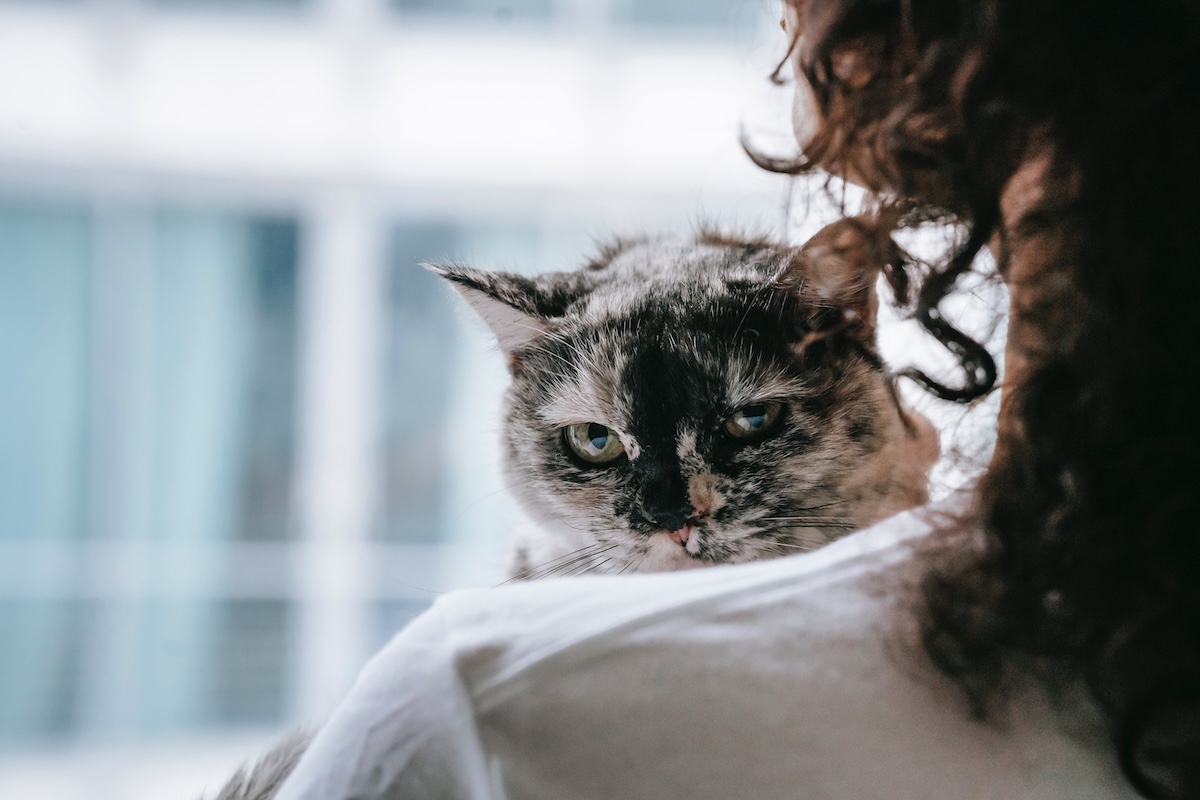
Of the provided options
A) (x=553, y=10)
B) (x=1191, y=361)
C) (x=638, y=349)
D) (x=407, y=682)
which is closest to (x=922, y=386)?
(x=1191, y=361)

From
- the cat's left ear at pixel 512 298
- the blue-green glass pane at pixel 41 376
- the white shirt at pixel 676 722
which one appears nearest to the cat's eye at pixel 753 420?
the cat's left ear at pixel 512 298

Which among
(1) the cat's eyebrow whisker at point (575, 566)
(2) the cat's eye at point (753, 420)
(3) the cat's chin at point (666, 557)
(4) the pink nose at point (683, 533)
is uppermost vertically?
(2) the cat's eye at point (753, 420)

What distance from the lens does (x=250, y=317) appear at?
9.14 feet

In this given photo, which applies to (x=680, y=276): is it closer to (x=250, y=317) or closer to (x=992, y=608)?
(x=992, y=608)

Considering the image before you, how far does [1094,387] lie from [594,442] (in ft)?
1.65

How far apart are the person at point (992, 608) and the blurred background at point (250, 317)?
7.06 ft

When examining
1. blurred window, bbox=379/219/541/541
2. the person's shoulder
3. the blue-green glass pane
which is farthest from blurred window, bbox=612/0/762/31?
the person's shoulder

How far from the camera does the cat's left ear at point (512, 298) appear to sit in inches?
33.1

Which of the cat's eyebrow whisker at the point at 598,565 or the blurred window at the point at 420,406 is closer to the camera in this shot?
the cat's eyebrow whisker at the point at 598,565

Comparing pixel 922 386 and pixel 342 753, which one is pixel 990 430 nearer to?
pixel 922 386

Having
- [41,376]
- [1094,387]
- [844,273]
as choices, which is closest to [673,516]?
[844,273]

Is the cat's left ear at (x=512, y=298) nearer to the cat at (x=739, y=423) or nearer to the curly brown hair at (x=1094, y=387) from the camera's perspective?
the cat at (x=739, y=423)

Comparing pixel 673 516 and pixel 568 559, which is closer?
pixel 673 516

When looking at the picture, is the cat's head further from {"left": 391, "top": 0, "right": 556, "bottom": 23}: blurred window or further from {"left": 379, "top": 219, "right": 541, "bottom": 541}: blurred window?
{"left": 391, "top": 0, "right": 556, "bottom": 23}: blurred window
